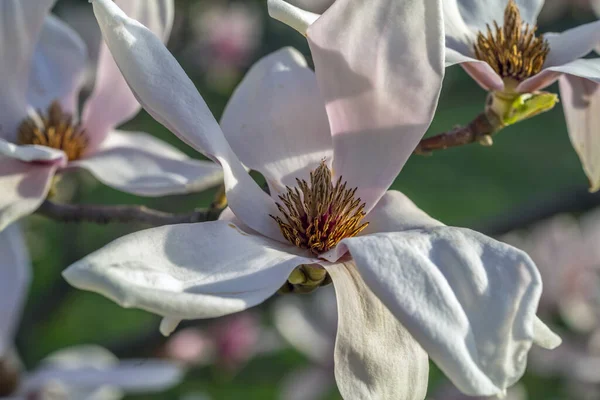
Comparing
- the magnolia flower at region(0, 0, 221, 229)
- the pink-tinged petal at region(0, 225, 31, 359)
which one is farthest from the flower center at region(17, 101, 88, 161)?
the pink-tinged petal at region(0, 225, 31, 359)

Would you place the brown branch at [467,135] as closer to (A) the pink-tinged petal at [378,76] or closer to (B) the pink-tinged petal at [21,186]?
(A) the pink-tinged petal at [378,76]

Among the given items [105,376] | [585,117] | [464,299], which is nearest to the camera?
[464,299]

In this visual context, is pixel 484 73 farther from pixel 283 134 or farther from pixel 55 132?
pixel 55 132

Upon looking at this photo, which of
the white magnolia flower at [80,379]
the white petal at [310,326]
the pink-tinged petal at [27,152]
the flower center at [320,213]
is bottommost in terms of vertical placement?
the white petal at [310,326]

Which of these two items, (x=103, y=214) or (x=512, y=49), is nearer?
(x=512, y=49)

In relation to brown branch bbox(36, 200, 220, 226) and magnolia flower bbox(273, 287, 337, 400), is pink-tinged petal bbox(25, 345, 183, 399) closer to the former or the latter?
brown branch bbox(36, 200, 220, 226)

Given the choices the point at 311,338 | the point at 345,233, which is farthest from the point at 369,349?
the point at 311,338

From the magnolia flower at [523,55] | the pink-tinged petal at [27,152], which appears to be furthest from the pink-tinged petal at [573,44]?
the pink-tinged petal at [27,152]
